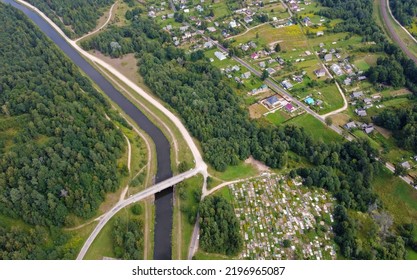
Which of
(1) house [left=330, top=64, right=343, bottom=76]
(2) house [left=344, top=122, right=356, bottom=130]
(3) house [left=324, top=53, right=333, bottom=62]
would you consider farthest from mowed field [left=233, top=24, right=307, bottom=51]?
(2) house [left=344, top=122, right=356, bottom=130]

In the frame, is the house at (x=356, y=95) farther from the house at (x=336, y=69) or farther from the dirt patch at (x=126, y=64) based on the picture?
the dirt patch at (x=126, y=64)

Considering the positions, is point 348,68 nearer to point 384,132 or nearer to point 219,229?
point 384,132

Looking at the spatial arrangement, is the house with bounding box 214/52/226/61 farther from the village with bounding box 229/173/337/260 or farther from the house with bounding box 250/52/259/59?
the village with bounding box 229/173/337/260

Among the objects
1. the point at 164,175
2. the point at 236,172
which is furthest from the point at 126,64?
the point at 236,172

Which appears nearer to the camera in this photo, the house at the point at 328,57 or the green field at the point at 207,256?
the green field at the point at 207,256

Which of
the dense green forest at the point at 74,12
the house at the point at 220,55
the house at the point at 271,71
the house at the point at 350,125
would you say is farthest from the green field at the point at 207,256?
the dense green forest at the point at 74,12

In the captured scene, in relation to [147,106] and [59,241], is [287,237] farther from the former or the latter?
[147,106]

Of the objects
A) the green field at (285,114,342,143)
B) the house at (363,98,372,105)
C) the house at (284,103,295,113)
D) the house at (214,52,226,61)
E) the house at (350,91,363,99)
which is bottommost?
the green field at (285,114,342,143)
